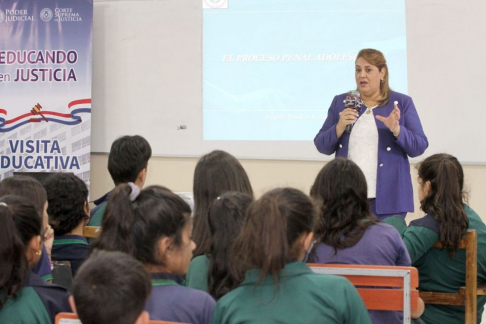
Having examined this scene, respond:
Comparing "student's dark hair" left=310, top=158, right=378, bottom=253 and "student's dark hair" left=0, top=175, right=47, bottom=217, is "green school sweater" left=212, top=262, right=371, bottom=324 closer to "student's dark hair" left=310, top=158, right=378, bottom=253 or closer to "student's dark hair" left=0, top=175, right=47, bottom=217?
"student's dark hair" left=310, top=158, right=378, bottom=253

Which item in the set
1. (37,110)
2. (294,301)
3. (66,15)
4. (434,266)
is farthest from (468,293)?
(66,15)

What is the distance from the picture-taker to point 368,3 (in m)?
4.82

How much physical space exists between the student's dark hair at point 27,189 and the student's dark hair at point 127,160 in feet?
2.16

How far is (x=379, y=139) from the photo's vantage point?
3.19 meters

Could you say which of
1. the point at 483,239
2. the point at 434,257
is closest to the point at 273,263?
the point at 434,257

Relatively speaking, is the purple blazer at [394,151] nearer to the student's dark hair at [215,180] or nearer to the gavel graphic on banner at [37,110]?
the student's dark hair at [215,180]

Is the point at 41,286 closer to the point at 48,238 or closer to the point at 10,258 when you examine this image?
the point at 10,258

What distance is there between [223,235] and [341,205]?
1.80 feet

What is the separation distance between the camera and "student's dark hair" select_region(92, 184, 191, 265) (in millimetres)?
1576

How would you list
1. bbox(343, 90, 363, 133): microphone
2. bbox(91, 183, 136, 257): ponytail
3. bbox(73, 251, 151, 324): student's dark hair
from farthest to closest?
bbox(343, 90, 363, 133): microphone, bbox(91, 183, 136, 257): ponytail, bbox(73, 251, 151, 324): student's dark hair

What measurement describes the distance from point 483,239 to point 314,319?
4.77ft

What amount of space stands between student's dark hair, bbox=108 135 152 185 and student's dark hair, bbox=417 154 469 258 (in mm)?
1237

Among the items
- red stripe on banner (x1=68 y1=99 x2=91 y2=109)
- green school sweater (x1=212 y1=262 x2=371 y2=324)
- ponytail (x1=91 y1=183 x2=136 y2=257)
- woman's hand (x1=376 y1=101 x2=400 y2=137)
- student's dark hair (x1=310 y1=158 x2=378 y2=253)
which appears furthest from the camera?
red stripe on banner (x1=68 y1=99 x2=91 y2=109)

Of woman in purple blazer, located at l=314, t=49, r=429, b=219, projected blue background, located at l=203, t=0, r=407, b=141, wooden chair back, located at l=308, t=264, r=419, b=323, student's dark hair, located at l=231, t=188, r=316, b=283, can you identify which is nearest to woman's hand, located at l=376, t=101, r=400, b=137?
woman in purple blazer, located at l=314, t=49, r=429, b=219
